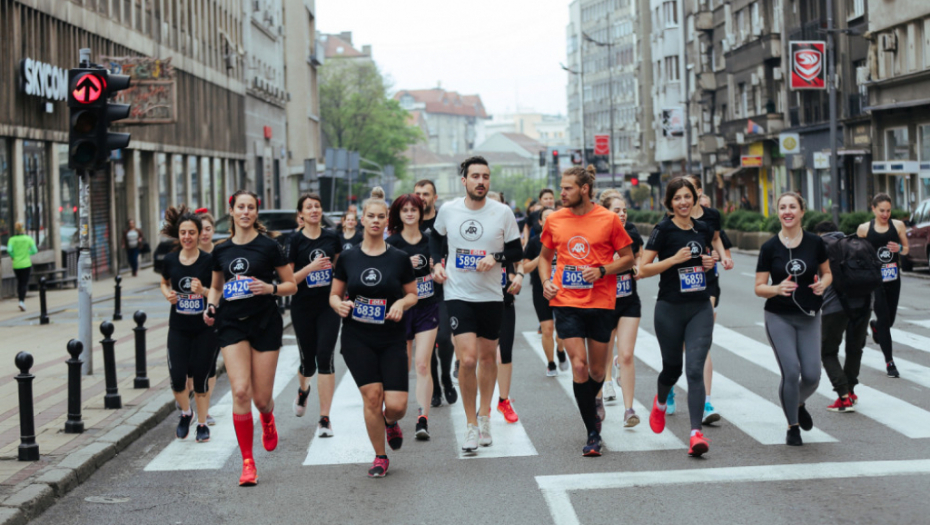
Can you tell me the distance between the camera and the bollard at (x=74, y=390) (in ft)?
30.4

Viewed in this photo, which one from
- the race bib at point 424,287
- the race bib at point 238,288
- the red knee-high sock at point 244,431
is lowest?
the red knee-high sock at point 244,431

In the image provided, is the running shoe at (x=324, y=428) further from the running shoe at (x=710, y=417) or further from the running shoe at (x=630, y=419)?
the running shoe at (x=710, y=417)

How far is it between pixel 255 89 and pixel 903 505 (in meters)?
54.4

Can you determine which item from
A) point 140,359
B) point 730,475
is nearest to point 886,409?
point 730,475

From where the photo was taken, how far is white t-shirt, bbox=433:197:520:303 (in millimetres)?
8539

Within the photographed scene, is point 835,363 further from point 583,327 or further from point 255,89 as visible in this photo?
point 255,89

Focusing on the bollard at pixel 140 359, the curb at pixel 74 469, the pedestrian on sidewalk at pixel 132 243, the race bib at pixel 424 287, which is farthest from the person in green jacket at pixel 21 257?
the race bib at pixel 424 287

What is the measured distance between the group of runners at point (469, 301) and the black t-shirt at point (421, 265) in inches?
0.4

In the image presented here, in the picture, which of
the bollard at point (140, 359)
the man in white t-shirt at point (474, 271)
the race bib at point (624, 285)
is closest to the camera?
the man in white t-shirt at point (474, 271)

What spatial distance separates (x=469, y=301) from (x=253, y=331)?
156 centimetres

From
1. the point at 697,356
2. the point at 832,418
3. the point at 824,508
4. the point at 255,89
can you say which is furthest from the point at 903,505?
the point at 255,89

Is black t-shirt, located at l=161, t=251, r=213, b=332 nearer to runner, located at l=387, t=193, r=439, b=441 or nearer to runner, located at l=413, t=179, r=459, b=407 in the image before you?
runner, located at l=387, t=193, r=439, b=441

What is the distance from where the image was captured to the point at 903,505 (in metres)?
6.61

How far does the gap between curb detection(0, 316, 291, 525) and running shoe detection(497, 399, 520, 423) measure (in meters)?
2.92
